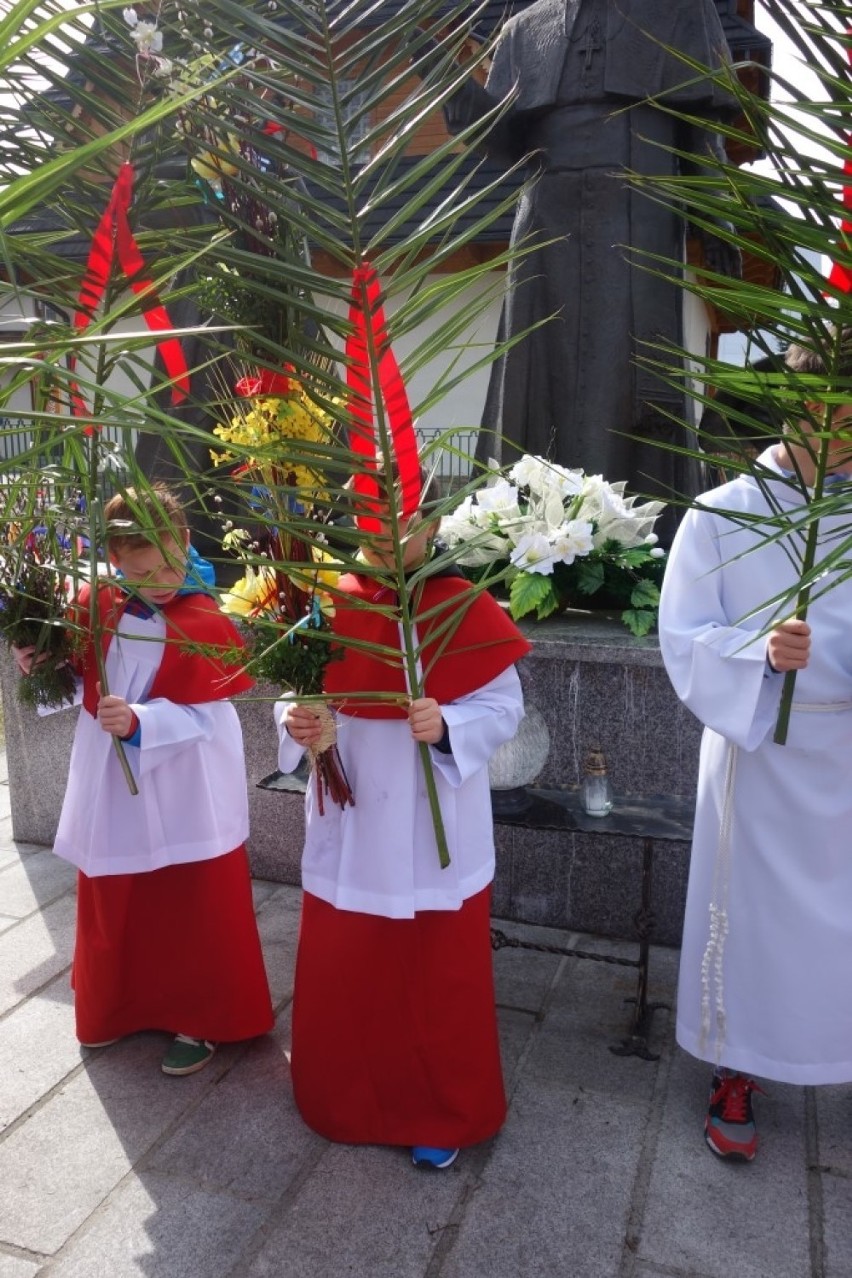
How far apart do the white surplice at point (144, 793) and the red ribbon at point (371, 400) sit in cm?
129

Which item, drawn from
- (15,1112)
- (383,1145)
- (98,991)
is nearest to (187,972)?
(98,991)

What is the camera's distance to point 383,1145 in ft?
9.45

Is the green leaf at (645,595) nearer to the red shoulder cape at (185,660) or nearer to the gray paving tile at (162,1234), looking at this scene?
the red shoulder cape at (185,660)

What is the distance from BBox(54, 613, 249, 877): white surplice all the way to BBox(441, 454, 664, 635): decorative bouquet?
44.8 inches

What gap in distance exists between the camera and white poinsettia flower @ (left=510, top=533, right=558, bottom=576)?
3.75 m

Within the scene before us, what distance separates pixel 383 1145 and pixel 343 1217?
30 cm

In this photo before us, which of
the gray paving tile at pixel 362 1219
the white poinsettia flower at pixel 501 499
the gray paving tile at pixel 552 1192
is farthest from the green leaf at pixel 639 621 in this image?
the gray paving tile at pixel 362 1219

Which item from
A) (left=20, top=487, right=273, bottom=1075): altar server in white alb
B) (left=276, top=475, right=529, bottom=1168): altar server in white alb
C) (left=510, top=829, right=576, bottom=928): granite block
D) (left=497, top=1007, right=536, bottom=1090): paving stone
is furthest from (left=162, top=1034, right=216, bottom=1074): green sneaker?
(left=510, top=829, right=576, bottom=928): granite block

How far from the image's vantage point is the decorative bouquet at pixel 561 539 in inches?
149

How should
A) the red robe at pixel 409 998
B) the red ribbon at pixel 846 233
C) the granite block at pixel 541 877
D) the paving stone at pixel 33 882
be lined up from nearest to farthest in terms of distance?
the red ribbon at pixel 846 233 < the red robe at pixel 409 998 < the granite block at pixel 541 877 < the paving stone at pixel 33 882

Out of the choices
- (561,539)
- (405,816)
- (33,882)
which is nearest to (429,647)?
Answer: (405,816)

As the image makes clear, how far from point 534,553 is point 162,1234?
234 cm

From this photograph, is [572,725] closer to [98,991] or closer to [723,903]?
[723,903]

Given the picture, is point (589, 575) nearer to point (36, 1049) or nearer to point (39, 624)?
point (39, 624)
